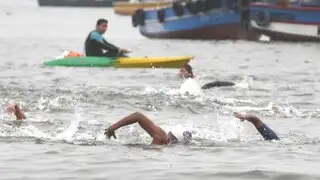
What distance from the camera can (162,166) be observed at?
1175cm

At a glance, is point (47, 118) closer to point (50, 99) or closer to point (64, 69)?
point (50, 99)

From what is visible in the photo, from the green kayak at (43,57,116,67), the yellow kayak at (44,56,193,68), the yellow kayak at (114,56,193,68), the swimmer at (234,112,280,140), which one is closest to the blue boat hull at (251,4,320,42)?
the yellow kayak at (114,56,193,68)

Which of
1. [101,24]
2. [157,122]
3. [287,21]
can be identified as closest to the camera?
[157,122]

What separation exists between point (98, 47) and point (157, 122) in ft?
34.0

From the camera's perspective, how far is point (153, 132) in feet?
41.9

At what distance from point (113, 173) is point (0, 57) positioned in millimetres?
26904

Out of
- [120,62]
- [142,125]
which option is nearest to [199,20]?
[120,62]

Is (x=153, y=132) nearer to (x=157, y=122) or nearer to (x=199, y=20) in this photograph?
(x=157, y=122)

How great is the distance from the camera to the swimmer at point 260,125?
12.4 m

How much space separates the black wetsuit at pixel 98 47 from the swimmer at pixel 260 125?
12255 mm

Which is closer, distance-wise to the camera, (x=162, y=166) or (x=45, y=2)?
(x=162, y=166)

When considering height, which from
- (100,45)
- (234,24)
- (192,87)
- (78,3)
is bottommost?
(78,3)

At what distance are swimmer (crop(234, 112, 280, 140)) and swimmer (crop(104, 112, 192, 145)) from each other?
2.92 ft

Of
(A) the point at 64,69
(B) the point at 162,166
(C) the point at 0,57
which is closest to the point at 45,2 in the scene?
(C) the point at 0,57
